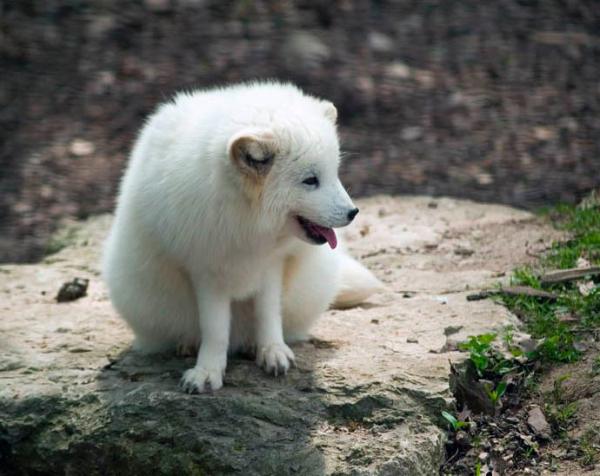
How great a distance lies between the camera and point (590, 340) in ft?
15.0

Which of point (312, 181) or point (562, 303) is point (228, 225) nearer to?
point (312, 181)

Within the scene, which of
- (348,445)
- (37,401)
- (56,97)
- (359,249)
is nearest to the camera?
(348,445)

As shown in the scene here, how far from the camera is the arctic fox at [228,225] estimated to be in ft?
12.8

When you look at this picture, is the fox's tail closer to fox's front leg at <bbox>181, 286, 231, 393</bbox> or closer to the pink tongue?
the pink tongue

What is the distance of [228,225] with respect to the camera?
155 inches

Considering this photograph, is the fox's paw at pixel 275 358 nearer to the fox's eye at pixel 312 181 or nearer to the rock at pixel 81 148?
the fox's eye at pixel 312 181

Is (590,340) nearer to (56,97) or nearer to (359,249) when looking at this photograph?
(359,249)

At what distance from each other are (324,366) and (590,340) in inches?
53.7

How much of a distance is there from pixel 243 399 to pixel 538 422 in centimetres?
138

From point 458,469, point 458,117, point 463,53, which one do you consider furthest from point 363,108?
point 458,469

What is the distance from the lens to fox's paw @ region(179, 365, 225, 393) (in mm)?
4137

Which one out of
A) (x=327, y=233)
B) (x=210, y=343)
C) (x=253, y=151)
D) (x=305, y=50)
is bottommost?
(x=210, y=343)

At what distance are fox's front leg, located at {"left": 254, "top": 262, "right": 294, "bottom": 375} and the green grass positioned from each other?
1.32 m

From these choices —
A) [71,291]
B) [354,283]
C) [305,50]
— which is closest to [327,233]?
[354,283]
